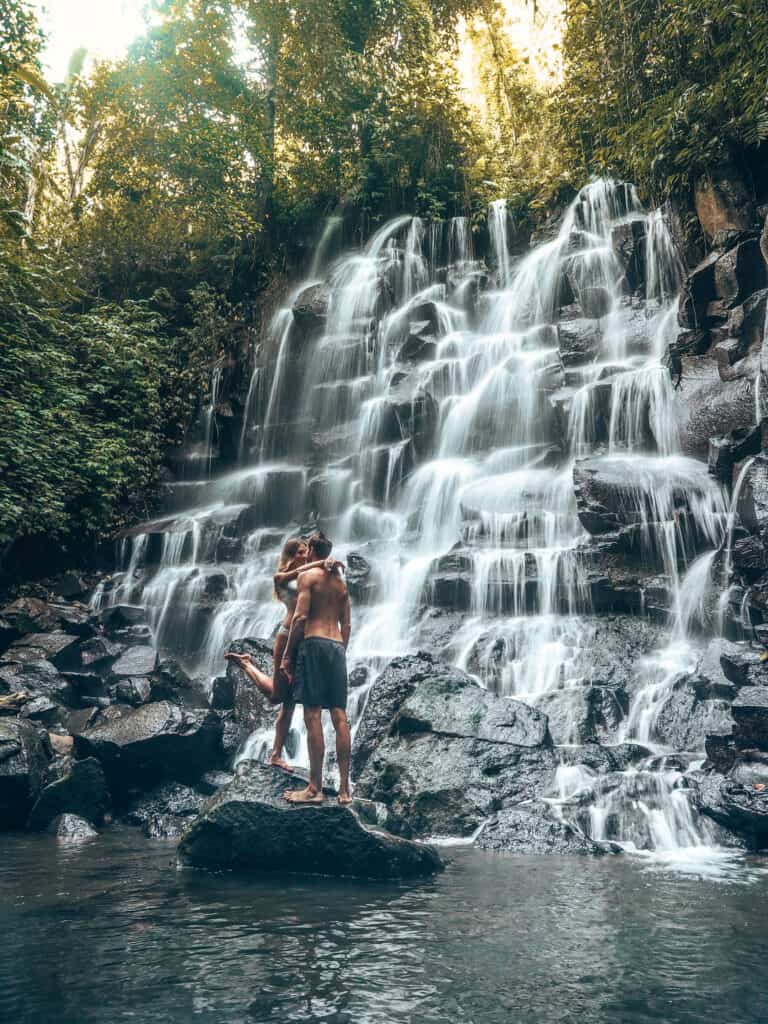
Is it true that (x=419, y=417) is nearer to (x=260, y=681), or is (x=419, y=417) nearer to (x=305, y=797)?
(x=260, y=681)

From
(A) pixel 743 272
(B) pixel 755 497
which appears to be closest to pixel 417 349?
(A) pixel 743 272

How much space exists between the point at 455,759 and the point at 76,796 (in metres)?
4.04

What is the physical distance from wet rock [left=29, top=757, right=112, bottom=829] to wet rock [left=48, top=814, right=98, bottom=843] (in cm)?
15

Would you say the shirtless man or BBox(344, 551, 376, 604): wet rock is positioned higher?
BBox(344, 551, 376, 604): wet rock

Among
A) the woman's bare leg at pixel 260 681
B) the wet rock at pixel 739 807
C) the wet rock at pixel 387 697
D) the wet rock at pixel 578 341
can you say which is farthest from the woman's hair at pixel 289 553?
the wet rock at pixel 578 341

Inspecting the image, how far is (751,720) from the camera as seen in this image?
818 centimetres

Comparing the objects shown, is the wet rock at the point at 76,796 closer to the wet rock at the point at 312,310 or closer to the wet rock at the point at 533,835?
the wet rock at the point at 533,835

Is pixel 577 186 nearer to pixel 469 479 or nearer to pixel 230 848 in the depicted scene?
pixel 469 479

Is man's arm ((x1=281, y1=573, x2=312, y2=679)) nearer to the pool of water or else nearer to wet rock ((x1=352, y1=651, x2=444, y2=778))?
the pool of water

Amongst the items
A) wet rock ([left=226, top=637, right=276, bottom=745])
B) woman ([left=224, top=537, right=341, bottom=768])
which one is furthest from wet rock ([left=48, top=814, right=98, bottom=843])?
woman ([left=224, top=537, right=341, bottom=768])

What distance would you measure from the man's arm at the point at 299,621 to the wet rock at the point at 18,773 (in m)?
3.91

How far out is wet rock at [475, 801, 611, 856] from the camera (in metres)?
7.20

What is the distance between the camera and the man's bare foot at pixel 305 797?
6.30m

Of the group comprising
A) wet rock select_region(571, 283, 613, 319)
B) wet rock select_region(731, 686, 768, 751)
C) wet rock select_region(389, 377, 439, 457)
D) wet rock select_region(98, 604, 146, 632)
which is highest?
wet rock select_region(571, 283, 613, 319)
